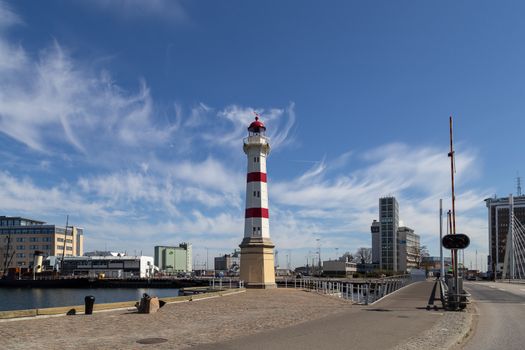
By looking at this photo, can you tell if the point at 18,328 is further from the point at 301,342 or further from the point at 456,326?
the point at 456,326

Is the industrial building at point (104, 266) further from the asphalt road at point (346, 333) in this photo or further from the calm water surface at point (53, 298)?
the asphalt road at point (346, 333)

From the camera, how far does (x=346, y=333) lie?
636 inches

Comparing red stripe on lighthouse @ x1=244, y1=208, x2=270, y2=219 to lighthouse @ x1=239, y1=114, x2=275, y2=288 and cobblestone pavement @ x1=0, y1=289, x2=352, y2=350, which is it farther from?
cobblestone pavement @ x1=0, y1=289, x2=352, y2=350

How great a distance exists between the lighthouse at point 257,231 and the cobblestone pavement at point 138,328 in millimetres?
25738

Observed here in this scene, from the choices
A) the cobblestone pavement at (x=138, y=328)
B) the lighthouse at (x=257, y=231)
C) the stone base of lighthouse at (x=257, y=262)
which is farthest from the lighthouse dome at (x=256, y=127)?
the cobblestone pavement at (x=138, y=328)

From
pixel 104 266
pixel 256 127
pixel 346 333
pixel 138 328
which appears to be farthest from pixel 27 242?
pixel 346 333

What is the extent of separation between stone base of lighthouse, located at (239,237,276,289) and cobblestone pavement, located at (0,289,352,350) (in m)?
25.5

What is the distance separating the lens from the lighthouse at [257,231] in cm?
5109

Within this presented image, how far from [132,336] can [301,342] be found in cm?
573

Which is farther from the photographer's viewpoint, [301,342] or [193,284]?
[193,284]

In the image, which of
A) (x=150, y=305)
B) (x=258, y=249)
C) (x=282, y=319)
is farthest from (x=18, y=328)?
(x=258, y=249)

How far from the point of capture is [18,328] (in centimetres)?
1789

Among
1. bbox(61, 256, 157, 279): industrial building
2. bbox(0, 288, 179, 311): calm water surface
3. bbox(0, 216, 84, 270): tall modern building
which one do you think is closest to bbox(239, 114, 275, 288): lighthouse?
bbox(0, 288, 179, 311): calm water surface

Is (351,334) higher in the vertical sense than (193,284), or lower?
higher
